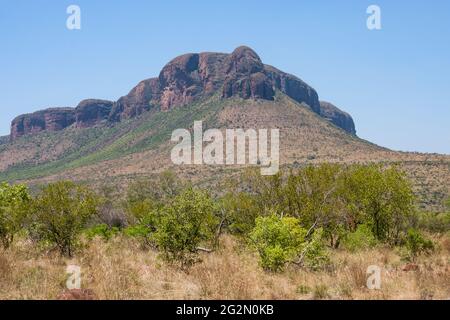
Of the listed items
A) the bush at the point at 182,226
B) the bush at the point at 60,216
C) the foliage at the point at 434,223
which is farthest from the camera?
the foliage at the point at 434,223

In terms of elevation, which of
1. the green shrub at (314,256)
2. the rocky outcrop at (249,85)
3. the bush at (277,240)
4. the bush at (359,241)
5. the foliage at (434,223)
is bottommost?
the foliage at (434,223)

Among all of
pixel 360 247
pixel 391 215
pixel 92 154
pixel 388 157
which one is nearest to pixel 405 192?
pixel 391 215

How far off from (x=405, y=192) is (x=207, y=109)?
111514mm

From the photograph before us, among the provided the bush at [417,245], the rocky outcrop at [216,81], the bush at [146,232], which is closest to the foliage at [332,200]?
the bush at [417,245]

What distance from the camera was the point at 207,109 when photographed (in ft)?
426

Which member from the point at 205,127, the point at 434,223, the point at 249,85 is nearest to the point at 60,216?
the point at 434,223

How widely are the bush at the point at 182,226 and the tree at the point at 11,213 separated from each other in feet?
18.6

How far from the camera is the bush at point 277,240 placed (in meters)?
11.8

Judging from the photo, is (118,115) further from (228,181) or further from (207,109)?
(228,181)

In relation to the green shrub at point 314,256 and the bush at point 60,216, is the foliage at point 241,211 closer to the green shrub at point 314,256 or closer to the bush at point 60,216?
the green shrub at point 314,256

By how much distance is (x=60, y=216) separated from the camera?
50.1 ft

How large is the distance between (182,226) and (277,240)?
2.81 meters

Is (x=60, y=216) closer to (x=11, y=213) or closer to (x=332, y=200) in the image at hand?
(x=11, y=213)
